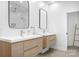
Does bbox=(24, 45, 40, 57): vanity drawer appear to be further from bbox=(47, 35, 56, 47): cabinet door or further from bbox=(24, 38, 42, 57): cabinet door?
bbox=(47, 35, 56, 47): cabinet door

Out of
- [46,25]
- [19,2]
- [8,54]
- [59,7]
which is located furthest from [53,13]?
[8,54]

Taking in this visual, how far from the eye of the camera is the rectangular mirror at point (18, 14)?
2.00 m

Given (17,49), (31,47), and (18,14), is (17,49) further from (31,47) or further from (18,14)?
(18,14)

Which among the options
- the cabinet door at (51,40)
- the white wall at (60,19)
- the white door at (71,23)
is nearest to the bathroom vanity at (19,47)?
the cabinet door at (51,40)

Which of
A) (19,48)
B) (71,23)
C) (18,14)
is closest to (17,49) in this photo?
(19,48)

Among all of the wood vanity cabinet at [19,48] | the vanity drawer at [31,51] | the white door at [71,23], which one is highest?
the white door at [71,23]

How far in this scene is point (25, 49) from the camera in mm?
1774

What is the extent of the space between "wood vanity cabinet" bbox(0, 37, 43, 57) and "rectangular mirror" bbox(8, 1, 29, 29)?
Result: 20.3 inches

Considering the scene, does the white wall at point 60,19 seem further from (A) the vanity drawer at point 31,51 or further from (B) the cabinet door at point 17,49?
(B) the cabinet door at point 17,49

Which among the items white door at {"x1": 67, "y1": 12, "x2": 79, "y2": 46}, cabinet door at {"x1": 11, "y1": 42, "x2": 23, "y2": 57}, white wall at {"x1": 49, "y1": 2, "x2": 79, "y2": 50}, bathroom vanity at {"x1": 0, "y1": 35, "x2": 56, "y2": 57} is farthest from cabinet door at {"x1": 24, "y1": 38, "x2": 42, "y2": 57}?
white door at {"x1": 67, "y1": 12, "x2": 79, "y2": 46}

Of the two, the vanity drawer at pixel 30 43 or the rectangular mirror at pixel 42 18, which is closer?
the vanity drawer at pixel 30 43

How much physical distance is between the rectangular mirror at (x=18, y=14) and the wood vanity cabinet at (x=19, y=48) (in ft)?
1.69

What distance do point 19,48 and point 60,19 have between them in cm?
105

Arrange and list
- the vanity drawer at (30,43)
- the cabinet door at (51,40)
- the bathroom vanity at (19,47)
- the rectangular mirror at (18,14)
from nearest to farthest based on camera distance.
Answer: the bathroom vanity at (19,47) < the vanity drawer at (30,43) < the rectangular mirror at (18,14) < the cabinet door at (51,40)
